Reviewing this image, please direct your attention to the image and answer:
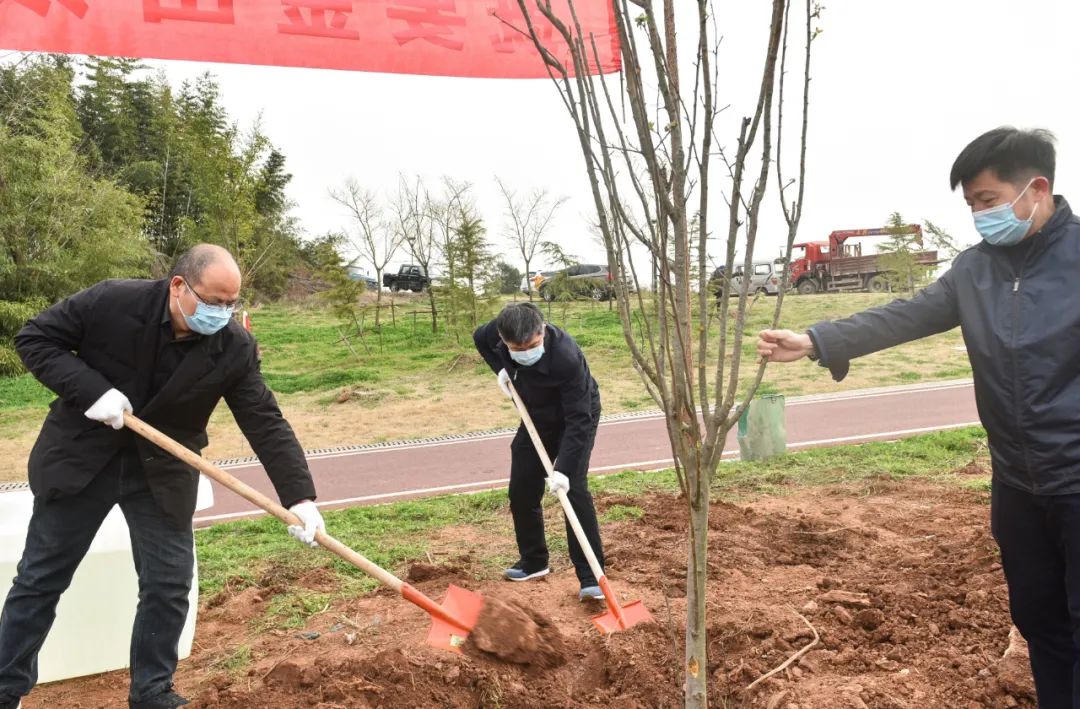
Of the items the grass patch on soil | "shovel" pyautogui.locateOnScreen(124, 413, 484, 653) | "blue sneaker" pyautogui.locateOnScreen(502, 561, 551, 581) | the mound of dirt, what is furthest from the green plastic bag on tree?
"shovel" pyautogui.locateOnScreen(124, 413, 484, 653)

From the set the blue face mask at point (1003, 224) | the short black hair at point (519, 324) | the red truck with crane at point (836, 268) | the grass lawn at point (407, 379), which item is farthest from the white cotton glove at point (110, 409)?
the red truck with crane at point (836, 268)

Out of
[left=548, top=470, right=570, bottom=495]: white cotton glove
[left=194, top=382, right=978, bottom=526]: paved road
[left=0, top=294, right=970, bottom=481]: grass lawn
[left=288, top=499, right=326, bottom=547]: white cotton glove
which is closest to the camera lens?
[left=288, top=499, right=326, bottom=547]: white cotton glove

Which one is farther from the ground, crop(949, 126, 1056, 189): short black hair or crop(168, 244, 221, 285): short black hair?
crop(949, 126, 1056, 189): short black hair

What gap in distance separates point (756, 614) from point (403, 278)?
94.9 ft

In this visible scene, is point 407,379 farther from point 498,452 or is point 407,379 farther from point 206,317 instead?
point 206,317

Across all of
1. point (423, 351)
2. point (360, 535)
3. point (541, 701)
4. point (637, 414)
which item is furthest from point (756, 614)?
point (423, 351)

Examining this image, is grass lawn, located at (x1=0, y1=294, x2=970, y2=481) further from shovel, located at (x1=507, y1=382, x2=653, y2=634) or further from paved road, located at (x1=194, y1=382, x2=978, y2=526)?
shovel, located at (x1=507, y1=382, x2=653, y2=634)

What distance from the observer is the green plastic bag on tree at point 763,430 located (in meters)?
7.12

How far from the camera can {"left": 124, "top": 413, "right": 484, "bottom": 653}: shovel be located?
2.54 m

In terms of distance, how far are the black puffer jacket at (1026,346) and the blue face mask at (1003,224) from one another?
0.03m

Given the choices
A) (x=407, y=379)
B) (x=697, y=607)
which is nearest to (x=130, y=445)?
(x=697, y=607)

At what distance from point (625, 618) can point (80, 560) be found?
6.86 ft

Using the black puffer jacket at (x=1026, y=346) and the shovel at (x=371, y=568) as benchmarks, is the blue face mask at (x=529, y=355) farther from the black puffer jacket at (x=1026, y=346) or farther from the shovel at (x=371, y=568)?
the black puffer jacket at (x=1026, y=346)

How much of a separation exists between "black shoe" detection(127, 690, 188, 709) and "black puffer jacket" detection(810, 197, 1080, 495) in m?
Result: 2.36
